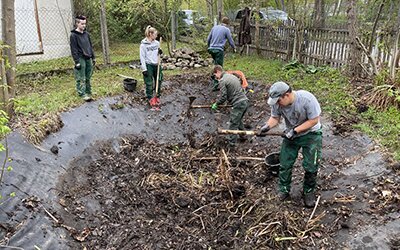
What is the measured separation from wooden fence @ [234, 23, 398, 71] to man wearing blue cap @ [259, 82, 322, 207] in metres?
4.93

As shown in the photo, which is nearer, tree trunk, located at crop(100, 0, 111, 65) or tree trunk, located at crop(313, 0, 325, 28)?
tree trunk, located at crop(100, 0, 111, 65)

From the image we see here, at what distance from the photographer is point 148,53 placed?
7.62 meters

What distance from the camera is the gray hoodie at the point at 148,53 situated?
7586 millimetres

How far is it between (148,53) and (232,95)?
229 centimetres

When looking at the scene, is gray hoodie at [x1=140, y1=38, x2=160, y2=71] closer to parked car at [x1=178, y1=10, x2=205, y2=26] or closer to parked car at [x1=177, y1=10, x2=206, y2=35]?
parked car at [x1=177, y1=10, x2=206, y2=35]

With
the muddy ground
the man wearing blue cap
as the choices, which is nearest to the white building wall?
the muddy ground

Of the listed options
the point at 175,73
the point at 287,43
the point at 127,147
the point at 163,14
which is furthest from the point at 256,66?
the point at 127,147

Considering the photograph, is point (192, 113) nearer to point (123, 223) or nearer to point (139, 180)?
point (139, 180)

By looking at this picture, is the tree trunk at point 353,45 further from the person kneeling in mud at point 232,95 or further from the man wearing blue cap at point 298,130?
the man wearing blue cap at point 298,130

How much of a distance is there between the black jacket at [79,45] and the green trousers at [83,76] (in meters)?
0.13

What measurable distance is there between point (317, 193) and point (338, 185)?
342mm

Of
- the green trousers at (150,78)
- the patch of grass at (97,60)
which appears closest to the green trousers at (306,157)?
the green trousers at (150,78)

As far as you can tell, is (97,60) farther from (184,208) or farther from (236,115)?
(184,208)

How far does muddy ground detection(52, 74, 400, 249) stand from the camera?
13.4ft
